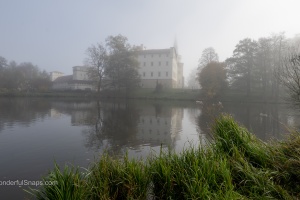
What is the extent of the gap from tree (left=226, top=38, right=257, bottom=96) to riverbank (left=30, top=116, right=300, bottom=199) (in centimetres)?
4844

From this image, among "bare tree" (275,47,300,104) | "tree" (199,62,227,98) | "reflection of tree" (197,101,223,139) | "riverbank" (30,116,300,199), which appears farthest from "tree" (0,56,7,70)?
"riverbank" (30,116,300,199)

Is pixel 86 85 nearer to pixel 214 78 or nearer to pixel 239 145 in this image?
pixel 214 78

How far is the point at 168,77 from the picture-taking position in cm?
7088

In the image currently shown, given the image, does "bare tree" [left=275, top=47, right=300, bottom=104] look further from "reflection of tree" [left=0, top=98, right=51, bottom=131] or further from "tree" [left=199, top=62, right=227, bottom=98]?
"tree" [left=199, top=62, right=227, bottom=98]

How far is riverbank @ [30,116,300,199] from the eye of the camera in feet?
11.4

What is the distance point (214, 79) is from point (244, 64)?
8.80m

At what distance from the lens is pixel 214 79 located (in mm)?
48375

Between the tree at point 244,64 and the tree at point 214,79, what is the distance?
3.38 metres

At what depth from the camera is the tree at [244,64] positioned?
49469mm

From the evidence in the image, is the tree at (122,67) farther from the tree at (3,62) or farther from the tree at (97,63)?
the tree at (3,62)

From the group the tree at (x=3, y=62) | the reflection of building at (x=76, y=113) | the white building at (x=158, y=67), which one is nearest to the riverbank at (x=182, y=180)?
the reflection of building at (x=76, y=113)

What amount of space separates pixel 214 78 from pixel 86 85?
154 feet

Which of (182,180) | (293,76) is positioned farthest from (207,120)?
(182,180)

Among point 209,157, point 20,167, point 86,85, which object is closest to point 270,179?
point 209,157
